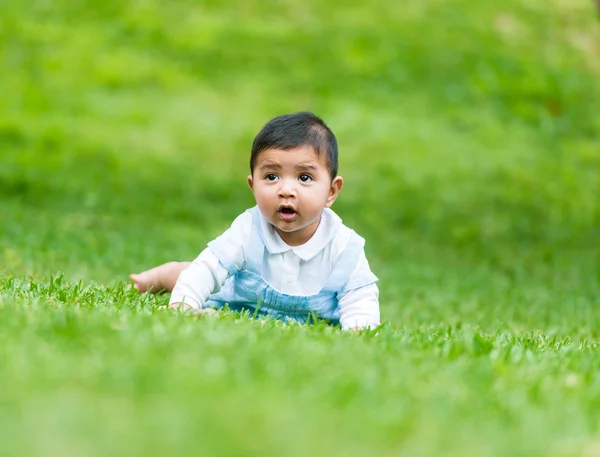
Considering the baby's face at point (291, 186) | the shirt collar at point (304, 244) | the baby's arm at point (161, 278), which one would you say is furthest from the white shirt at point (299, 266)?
the baby's arm at point (161, 278)

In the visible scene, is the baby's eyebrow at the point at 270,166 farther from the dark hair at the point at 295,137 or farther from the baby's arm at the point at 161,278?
the baby's arm at the point at 161,278

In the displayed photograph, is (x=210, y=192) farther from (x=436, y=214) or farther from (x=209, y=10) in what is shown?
(x=209, y=10)

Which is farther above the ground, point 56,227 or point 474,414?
point 56,227

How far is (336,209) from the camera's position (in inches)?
651

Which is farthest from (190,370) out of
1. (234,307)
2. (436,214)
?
(436,214)

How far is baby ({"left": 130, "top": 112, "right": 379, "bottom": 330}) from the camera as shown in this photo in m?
5.37

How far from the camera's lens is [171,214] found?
1548 cm

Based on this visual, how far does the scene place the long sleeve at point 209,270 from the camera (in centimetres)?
537

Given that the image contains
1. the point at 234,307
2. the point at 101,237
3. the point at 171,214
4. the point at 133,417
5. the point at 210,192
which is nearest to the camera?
the point at 133,417

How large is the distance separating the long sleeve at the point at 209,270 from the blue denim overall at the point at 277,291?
0.10 ft


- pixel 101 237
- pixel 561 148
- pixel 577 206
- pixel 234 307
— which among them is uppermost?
pixel 561 148

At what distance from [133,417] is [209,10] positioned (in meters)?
22.4

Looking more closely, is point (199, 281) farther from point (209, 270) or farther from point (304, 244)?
point (304, 244)

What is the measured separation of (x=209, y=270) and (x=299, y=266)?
21.3 inches
